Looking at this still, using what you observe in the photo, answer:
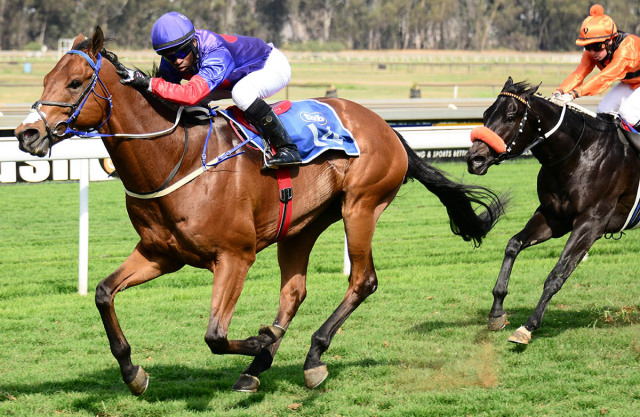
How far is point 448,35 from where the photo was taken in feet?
261

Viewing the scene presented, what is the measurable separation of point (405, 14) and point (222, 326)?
76528 mm

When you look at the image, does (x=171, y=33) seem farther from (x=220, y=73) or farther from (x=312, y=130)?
(x=312, y=130)

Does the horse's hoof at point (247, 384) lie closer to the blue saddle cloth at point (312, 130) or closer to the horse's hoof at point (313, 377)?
the horse's hoof at point (313, 377)

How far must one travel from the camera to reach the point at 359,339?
5.23 metres

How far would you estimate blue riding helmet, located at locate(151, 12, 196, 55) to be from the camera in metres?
3.82

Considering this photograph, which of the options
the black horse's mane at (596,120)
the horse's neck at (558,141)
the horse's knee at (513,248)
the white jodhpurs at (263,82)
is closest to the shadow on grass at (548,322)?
the horse's knee at (513,248)

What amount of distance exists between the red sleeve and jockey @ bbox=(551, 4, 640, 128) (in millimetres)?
2707

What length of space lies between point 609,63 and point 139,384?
382cm

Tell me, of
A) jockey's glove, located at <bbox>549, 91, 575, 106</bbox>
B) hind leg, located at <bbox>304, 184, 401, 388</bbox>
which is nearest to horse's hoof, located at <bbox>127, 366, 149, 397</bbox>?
hind leg, located at <bbox>304, 184, 401, 388</bbox>

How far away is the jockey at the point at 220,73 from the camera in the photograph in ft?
12.6

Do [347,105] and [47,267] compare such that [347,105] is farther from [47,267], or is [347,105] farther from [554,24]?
[554,24]

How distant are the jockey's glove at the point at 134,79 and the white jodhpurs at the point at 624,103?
336 centimetres

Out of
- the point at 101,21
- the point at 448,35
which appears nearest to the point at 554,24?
the point at 448,35

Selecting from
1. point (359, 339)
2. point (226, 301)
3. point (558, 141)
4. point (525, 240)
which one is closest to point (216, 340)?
point (226, 301)
